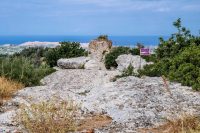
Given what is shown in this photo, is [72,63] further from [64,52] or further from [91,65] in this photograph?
[64,52]

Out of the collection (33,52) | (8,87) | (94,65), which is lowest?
(33,52)

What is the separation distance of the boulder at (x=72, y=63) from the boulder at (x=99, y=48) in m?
0.52

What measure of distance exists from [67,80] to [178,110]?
1494 cm

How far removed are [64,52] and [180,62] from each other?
1797 centimetres

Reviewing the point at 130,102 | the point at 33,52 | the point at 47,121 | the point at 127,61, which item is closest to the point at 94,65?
the point at 127,61

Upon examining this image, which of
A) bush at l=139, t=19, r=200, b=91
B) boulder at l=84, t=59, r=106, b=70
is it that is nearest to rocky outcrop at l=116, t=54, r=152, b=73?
boulder at l=84, t=59, r=106, b=70

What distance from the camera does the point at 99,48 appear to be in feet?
108

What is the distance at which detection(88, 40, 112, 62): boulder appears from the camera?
107ft

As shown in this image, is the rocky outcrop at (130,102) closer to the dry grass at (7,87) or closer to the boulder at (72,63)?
the dry grass at (7,87)

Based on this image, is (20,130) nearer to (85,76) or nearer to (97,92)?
(97,92)

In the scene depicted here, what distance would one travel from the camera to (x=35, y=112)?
33.6 feet

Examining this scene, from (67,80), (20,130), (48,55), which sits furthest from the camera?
(48,55)

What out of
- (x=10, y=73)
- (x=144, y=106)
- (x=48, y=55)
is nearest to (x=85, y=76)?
(x=48, y=55)

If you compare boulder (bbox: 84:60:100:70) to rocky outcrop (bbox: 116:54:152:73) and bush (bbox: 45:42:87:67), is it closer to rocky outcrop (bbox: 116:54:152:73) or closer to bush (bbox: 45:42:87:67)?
rocky outcrop (bbox: 116:54:152:73)
